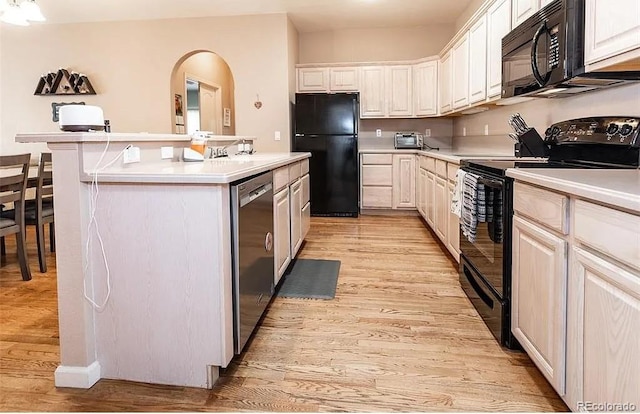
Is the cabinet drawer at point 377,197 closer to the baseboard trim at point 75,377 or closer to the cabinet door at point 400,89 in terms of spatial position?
the cabinet door at point 400,89

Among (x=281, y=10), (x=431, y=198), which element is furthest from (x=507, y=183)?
(x=281, y=10)

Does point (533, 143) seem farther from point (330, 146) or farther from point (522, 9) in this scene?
point (330, 146)

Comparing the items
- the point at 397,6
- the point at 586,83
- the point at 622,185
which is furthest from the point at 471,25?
the point at 622,185

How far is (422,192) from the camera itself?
5.56 m

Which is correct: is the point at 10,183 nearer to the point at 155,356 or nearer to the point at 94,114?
the point at 94,114

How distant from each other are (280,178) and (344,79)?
362cm

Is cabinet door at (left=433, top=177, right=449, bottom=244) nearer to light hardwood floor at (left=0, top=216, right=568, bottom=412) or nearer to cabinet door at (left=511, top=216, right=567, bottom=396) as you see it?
light hardwood floor at (left=0, top=216, right=568, bottom=412)

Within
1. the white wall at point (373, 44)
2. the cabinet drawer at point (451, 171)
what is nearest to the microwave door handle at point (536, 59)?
the cabinet drawer at point (451, 171)

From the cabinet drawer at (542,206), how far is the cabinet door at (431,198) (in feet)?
8.34

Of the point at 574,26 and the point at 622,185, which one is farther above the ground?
the point at 574,26

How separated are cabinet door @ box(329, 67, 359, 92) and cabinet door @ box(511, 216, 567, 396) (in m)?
4.59

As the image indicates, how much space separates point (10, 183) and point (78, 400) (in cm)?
219

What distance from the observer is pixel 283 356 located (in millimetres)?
2203

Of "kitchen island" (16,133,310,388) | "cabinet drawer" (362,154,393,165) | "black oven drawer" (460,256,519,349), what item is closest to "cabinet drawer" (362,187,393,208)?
"cabinet drawer" (362,154,393,165)
